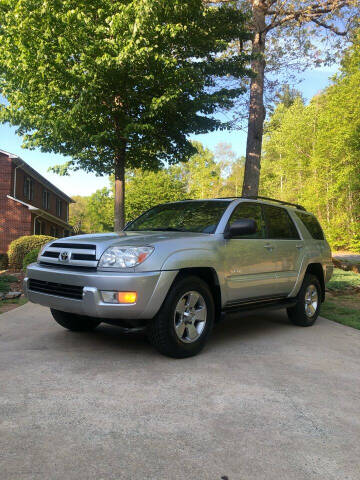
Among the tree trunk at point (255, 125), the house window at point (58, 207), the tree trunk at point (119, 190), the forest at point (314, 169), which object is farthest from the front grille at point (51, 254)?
the house window at point (58, 207)

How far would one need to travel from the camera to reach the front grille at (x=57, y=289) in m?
4.24

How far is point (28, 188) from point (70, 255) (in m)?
26.9

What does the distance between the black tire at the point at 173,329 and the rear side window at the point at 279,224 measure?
190 cm

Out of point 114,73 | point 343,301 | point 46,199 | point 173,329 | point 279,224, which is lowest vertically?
point 343,301

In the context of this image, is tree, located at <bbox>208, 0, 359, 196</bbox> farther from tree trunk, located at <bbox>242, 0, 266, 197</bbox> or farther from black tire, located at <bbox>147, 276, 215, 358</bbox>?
black tire, located at <bbox>147, 276, 215, 358</bbox>

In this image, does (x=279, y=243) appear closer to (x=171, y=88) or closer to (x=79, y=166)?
(x=171, y=88)

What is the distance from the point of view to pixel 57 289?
14.7 feet

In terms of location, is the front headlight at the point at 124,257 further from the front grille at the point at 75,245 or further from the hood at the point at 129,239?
the front grille at the point at 75,245

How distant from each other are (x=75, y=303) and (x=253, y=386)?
1.90 m

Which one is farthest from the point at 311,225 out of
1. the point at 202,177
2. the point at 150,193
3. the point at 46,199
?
the point at 202,177

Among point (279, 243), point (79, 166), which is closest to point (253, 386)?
point (279, 243)

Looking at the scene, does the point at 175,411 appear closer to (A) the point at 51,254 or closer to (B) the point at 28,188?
(A) the point at 51,254

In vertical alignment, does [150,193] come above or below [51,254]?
above

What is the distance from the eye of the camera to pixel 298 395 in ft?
11.3
